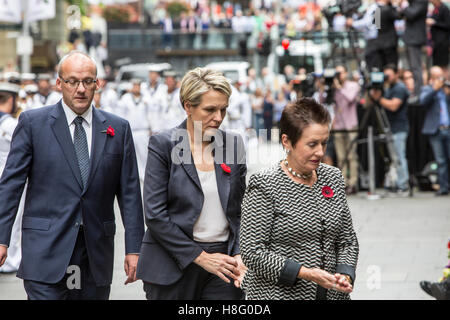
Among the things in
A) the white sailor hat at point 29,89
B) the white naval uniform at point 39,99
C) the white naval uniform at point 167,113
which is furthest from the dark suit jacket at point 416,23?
the white sailor hat at point 29,89

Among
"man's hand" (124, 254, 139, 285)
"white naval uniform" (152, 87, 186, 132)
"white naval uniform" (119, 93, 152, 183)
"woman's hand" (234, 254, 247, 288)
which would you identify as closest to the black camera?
"white naval uniform" (152, 87, 186, 132)

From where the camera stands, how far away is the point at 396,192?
15.3m

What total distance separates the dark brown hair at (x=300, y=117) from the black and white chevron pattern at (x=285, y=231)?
17 centimetres

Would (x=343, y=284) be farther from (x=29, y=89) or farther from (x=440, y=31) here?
(x=29, y=89)

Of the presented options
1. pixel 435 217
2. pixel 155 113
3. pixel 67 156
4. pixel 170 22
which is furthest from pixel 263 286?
pixel 170 22

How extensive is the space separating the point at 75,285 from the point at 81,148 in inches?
27.3

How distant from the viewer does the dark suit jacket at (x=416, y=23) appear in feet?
56.6

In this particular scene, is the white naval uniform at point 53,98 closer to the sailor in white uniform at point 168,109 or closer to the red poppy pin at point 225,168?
the sailor in white uniform at point 168,109

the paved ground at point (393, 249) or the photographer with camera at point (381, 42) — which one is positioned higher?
the photographer with camera at point (381, 42)

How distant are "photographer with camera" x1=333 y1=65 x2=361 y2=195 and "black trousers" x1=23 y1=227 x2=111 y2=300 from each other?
10.4 m

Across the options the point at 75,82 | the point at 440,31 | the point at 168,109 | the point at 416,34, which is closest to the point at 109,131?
the point at 75,82

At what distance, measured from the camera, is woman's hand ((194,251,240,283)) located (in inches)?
166
